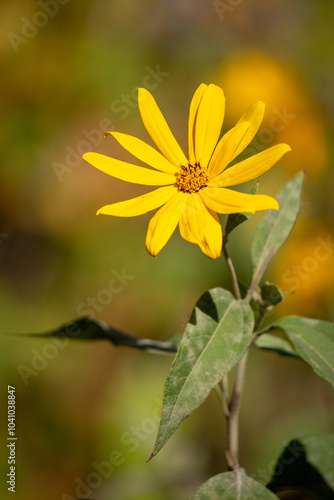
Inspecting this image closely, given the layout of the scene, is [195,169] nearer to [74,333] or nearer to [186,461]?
[74,333]

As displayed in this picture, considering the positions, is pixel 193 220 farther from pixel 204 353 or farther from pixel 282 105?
pixel 282 105

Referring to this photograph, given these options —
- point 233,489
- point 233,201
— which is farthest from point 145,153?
point 233,489

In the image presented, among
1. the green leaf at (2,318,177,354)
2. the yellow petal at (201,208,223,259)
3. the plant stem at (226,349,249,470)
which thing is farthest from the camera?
the green leaf at (2,318,177,354)

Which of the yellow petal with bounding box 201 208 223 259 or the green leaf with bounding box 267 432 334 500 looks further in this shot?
the green leaf with bounding box 267 432 334 500

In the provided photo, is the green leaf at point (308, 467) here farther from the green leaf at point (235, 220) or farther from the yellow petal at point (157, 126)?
the yellow petal at point (157, 126)

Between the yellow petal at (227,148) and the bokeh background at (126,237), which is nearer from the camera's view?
the yellow petal at (227,148)

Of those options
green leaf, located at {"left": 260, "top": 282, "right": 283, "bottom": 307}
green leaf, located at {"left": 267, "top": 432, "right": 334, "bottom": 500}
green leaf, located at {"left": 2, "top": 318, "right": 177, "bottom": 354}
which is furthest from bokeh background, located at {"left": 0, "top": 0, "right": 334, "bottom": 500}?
green leaf, located at {"left": 260, "top": 282, "right": 283, "bottom": 307}

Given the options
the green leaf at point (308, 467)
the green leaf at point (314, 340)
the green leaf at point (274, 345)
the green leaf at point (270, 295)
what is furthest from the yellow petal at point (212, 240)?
the green leaf at point (308, 467)

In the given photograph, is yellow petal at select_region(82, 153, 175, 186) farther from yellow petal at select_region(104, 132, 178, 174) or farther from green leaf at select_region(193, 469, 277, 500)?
green leaf at select_region(193, 469, 277, 500)
